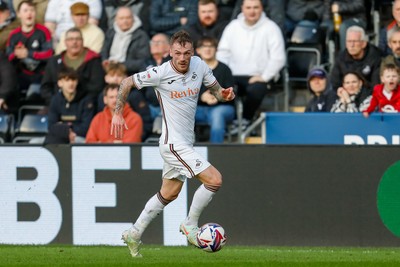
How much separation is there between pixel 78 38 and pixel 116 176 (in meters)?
3.58

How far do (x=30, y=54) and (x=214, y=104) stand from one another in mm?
3502

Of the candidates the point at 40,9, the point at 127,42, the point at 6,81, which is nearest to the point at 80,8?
the point at 127,42

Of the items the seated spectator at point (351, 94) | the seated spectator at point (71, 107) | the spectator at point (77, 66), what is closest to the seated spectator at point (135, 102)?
the seated spectator at point (71, 107)

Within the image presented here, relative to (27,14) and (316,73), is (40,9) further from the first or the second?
(316,73)

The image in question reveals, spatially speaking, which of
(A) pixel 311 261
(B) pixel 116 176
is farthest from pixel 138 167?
(A) pixel 311 261

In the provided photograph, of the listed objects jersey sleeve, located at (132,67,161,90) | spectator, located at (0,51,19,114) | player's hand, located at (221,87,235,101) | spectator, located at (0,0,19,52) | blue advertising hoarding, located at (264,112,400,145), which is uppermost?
spectator, located at (0,0,19,52)

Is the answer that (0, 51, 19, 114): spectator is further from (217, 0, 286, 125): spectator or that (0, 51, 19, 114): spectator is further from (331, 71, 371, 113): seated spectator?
(331, 71, 371, 113): seated spectator

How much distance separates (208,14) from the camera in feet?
53.3

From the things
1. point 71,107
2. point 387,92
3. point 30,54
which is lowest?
point 71,107

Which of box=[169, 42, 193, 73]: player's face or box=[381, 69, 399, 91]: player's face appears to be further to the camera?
box=[381, 69, 399, 91]: player's face

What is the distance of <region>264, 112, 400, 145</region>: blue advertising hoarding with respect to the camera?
13547 mm

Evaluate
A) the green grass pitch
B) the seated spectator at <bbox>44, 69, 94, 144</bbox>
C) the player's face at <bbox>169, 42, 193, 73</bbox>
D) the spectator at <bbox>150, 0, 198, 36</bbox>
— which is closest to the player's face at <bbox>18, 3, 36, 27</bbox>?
the seated spectator at <bbox>44, 69, 94, 144</bbox>

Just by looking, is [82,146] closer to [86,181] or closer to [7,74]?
[86,181]

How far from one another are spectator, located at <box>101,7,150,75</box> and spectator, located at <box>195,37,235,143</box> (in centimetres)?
150
